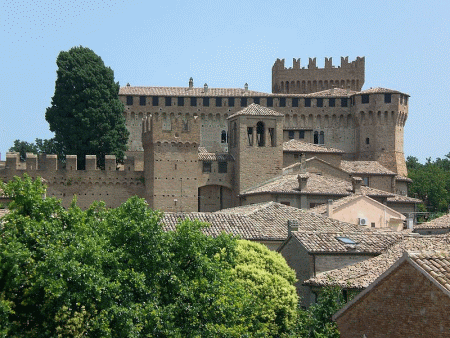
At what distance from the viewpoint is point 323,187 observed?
62156 millimetres

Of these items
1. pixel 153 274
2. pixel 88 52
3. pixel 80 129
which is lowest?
pixel 153 274

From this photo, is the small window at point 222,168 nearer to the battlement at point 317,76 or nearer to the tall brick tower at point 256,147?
the tall brick tower at point 256,147

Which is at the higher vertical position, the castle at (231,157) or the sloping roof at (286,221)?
the castle at (231,157)

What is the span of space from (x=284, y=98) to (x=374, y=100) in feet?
22.8

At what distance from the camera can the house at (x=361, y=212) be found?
179ft

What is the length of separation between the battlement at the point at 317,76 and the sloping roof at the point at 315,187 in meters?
32.3

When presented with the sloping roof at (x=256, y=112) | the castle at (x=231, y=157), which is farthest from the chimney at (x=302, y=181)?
the sloping roof at (x=256, y=112)

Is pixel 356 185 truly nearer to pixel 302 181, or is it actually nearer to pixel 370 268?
pixel 302 181

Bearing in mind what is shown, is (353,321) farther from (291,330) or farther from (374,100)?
(374,100)

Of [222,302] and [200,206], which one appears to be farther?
[200,206]

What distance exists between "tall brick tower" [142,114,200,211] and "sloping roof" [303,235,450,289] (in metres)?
30.6

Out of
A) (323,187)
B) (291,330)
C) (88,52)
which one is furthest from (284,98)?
(291,330)

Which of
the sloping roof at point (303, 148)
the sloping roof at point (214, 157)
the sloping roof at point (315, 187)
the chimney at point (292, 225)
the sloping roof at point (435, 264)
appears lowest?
the chimney at point (292, 225)

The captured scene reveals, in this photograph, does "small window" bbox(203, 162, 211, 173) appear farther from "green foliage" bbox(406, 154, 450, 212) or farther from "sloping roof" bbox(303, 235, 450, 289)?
"sloping roof" bbox(303, 235, 450, 289)
